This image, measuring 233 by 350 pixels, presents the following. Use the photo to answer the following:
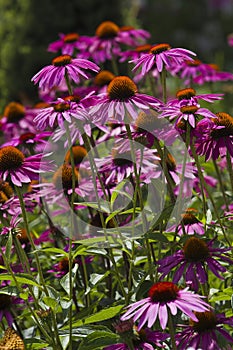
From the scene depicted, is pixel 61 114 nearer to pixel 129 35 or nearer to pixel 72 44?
pixel 72 44

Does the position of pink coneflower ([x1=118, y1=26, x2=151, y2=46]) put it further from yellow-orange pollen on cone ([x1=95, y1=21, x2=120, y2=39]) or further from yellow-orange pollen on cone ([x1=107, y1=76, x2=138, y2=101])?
yellow-orange pollen on cone ([x1=107, y1=76, x2=138, y2=101])

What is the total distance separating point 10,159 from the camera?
1.31 metres

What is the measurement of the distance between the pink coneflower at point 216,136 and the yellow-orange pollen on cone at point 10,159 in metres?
0.33

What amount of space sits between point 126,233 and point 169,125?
0.22 metres

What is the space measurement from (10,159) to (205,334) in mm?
474

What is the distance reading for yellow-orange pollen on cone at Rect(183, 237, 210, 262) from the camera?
115cm

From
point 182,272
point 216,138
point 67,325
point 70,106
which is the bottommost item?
point 67,325

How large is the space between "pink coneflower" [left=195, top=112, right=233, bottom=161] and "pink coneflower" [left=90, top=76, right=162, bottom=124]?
10 cm

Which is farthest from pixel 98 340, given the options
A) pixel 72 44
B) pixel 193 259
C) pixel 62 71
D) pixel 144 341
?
pixel 72 44

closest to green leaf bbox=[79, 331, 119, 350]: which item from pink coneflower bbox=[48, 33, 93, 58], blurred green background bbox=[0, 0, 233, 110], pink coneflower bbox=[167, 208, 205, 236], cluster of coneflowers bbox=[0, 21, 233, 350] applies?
cluster of coneflowers bbox=[0, 21, 233, 350]

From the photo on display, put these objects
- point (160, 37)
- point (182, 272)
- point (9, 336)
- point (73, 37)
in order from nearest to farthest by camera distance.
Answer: point (9, 336) → point (182, 272) → point (73, 37) → point (160, 37)

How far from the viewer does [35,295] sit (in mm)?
1255

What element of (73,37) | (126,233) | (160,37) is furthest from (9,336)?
(160,37)

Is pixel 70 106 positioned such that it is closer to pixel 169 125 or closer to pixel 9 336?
pixel 169 125
